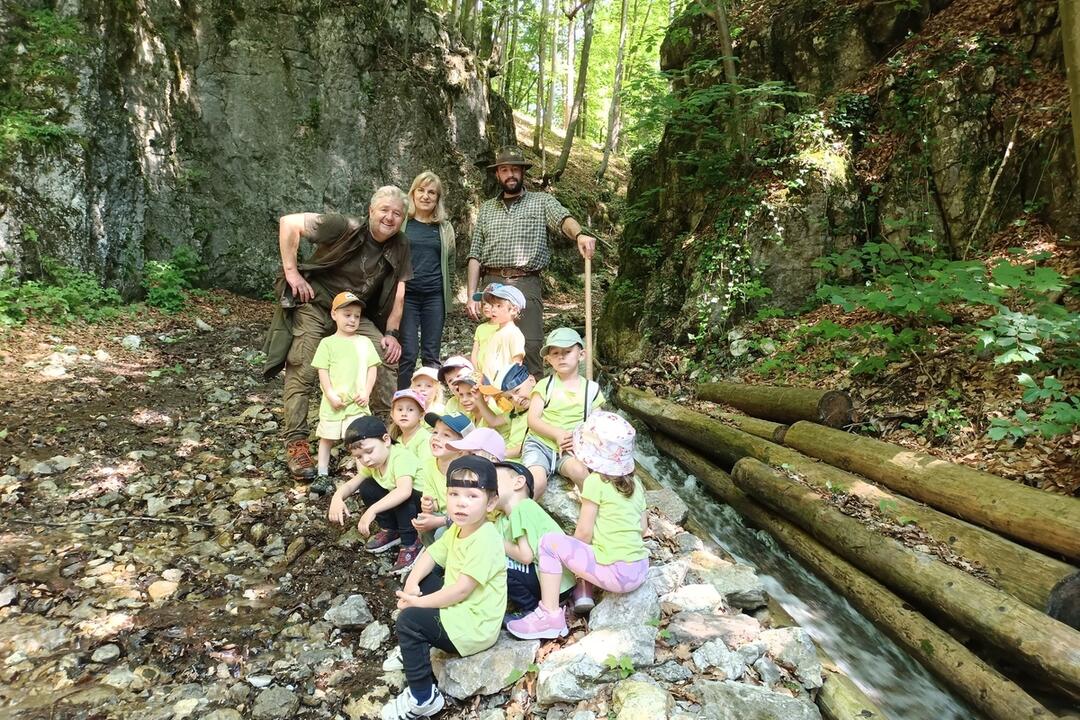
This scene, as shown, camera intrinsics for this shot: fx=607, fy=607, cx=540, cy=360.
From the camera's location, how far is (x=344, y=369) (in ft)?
17.1

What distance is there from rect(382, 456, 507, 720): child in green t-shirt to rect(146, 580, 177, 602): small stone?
190cm

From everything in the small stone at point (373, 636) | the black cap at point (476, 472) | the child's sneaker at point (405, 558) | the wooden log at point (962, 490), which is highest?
the black cap at point (476, 472)

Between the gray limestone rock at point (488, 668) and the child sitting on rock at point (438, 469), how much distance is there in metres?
0.91

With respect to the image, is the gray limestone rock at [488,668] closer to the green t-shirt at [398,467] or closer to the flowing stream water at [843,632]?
the green t-shirt at [398,467]

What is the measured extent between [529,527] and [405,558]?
145 centimetres

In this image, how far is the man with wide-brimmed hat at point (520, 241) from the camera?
5.66m

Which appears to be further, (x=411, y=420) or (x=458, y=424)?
(x=411, y=420)

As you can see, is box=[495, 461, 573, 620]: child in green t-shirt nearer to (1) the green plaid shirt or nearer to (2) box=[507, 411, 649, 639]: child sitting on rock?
(2) box=[507, 411, 649, 639]: child sitting on rock

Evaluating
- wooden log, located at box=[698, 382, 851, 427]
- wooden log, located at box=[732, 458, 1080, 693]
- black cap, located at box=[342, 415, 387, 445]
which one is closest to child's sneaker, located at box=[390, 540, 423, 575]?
black cap, located at box=[342, 415, 387, 445]

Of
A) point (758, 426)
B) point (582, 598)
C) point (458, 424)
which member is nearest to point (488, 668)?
point (582, 598)

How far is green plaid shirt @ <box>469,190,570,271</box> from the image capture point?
224 inches

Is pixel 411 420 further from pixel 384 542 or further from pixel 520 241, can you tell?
pixel 520 241

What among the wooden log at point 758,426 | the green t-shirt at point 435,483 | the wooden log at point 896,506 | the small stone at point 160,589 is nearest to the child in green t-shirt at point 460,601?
the green t-shirt at point 435,483

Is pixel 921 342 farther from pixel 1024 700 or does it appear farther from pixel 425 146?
pixel 425 146
